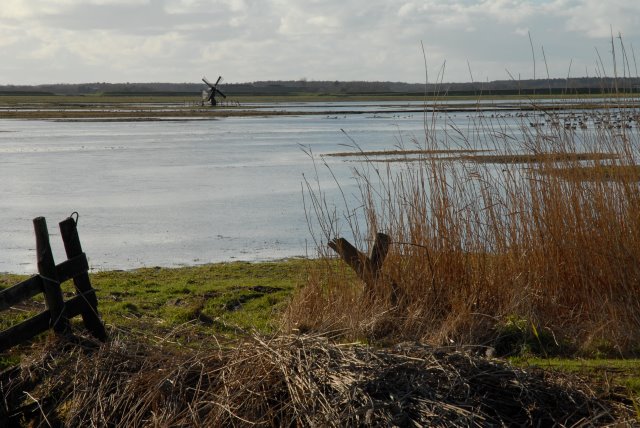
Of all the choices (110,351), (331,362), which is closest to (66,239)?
(110,351)

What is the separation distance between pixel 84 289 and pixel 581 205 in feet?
16.1

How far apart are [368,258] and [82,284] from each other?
2875 millimetres

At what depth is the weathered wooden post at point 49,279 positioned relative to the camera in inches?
269

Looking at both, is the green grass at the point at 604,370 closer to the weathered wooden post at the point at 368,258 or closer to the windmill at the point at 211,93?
the weathered wooden post at the point at 368,258

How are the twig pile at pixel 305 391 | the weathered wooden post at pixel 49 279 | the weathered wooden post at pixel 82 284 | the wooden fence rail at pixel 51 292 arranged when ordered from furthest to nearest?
the weathered wooden post at pixel 82 284, the weathered wooden post at pixel 49 279, the wooden fence rail at pixel 51 292, the twig pile at pixel 305 391

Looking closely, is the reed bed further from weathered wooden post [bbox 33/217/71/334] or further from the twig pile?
weathered wooden post [bbox 33/217/71/334]

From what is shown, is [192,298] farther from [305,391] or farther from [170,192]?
[170,192]

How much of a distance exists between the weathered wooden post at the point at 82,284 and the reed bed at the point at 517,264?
1934 millimetres

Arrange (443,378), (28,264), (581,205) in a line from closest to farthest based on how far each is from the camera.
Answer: (443,378)
(581,205)
(28,264)

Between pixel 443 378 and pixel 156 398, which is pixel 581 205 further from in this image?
pixel 156 398

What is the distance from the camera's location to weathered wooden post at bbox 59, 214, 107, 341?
7.04 meters

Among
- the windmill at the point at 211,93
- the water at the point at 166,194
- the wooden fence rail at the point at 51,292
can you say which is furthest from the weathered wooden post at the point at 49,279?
the windmill at the point at 211,93

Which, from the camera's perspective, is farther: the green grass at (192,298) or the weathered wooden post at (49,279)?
the green grass at (192,298)

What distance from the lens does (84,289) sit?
23.5ft
